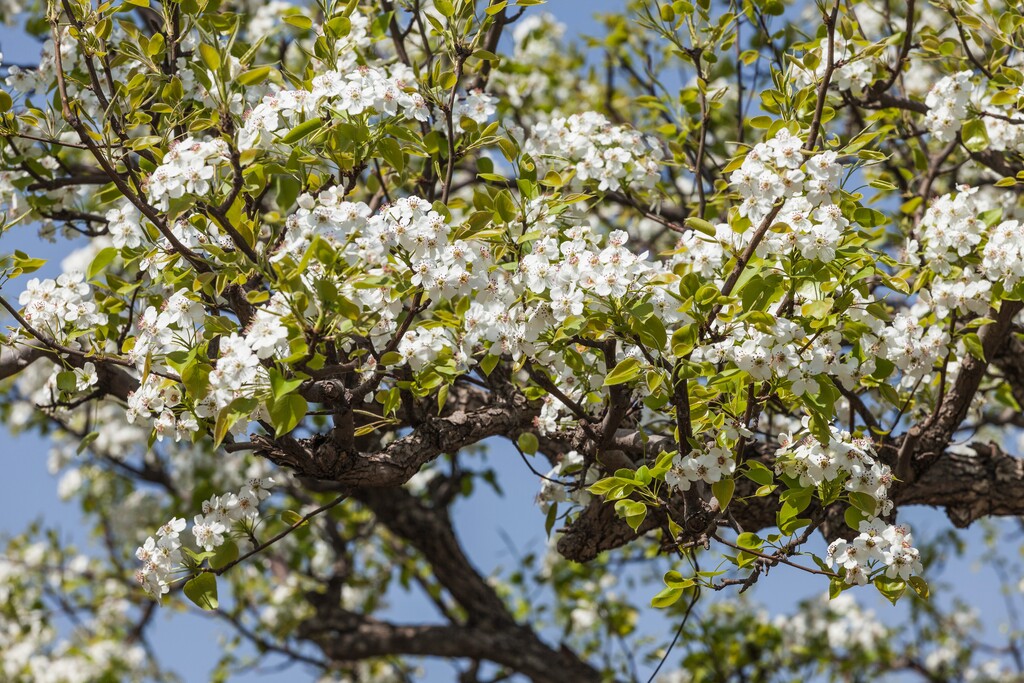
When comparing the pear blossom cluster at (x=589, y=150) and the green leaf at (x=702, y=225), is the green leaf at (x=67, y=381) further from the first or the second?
the green leaf at (x=702, y=225)

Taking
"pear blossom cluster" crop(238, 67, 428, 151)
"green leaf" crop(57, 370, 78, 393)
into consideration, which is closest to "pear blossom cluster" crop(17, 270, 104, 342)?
"green leaf" crop(57, 370, 78, 393)

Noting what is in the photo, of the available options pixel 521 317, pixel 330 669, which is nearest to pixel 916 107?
pixel 521 317

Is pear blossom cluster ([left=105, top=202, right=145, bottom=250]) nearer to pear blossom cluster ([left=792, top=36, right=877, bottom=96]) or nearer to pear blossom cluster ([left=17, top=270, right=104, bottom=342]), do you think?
pear blossom cluster ([left=17, top=270, right=104, bottom=342])

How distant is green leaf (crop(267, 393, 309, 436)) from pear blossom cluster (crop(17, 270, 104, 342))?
105 cm

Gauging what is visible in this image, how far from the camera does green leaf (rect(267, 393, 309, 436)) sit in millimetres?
2119

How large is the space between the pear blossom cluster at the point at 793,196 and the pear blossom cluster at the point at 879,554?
28.0 inches

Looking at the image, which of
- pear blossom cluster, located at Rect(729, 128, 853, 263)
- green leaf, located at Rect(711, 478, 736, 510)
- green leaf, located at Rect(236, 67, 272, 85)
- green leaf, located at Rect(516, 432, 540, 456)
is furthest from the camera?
green leaf, located at Rect(516, 432, 540, 456)

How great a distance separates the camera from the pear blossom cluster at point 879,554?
2.55m

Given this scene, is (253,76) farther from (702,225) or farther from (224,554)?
(224,554)

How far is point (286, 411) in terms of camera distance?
7.00 ft

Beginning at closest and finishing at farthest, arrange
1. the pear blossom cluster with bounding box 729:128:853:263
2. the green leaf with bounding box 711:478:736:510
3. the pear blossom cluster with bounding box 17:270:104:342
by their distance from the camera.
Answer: the pear blossom cluster with bounding box 729:128:853:263 → the green leaf with bounding box 711:478:736:510 → the pear blossom cluster with bounding box 17:270:104:342

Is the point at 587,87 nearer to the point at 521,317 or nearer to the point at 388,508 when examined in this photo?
the point at 388,508

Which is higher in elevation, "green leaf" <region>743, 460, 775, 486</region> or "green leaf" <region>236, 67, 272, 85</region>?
"green leaf" <region>236, 67, 272, 85</region>

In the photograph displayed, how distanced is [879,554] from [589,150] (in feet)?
5.50
